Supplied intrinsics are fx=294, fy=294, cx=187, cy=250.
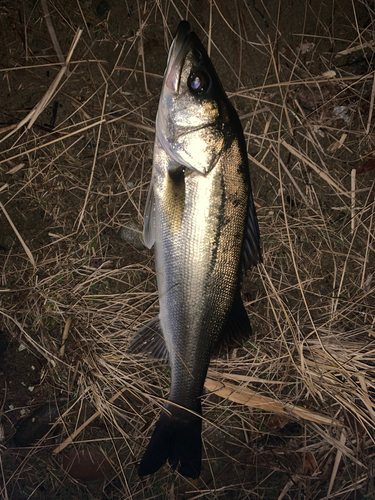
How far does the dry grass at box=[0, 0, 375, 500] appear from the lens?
99.1 inches

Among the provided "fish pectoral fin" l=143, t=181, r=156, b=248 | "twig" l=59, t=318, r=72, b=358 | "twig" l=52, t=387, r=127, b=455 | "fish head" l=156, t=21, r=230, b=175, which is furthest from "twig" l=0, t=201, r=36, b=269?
"fish head" l=156, t=21, r=230, b=175

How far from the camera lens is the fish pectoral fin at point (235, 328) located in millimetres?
2197

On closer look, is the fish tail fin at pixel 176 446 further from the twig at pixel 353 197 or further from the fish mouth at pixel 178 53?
the fish mouth at pixel 178 53

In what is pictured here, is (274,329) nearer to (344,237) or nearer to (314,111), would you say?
(344,237)

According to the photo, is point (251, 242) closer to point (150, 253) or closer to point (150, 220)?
point (150, 220)

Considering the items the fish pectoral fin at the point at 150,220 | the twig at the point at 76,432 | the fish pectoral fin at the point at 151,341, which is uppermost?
the fish pectoral fin at the point at 150,220

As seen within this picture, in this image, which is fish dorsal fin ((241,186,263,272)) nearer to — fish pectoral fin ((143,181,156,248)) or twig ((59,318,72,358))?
fish pectoral fin ((143,181,156,248))

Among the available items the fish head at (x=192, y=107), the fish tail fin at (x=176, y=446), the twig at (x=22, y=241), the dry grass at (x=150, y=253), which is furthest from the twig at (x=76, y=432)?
the fish head at (x=192, y=107)

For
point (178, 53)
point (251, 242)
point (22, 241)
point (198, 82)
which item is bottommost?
point (22, 241)

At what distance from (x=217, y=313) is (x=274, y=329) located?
99cm

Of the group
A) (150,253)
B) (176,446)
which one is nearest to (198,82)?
(150,253)

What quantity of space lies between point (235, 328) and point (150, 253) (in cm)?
101

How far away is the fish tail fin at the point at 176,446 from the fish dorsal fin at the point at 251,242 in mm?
1276

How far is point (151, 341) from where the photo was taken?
7.66ft
